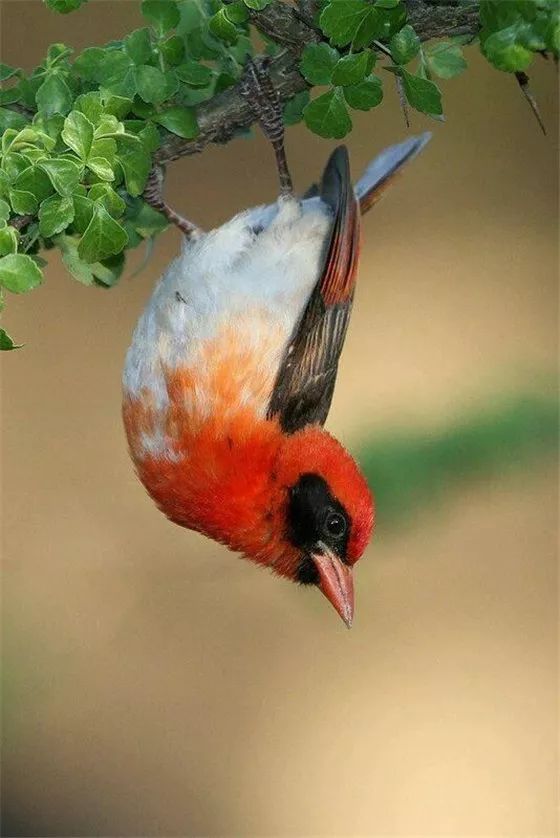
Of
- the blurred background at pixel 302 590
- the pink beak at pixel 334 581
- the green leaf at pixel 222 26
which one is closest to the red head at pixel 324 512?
the pink beak at pixel 334 581

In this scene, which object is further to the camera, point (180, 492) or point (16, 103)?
point (180, 492)

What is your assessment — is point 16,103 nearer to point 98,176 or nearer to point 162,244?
point 98,176

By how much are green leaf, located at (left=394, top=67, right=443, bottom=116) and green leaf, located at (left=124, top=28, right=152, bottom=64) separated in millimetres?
410

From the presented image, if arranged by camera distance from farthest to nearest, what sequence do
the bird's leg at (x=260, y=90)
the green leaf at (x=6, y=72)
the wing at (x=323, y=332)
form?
the wing at (x=323, y=332) < the bird's leg at (x=260, y=90) < the green leaf at (x=6, y=72)

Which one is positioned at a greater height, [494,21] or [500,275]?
[494,21]

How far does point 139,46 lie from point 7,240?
1.38 feet

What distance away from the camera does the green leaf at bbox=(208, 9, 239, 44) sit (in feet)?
5.45

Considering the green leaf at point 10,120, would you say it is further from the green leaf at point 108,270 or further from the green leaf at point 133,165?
the green leaf at point 108,270

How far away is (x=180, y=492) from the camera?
241cm

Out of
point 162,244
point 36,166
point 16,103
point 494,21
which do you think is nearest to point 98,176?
point 36,166

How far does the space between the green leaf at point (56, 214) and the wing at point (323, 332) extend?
3.00ft

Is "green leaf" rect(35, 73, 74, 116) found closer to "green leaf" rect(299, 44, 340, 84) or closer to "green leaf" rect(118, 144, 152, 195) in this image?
"green leaf" rect(118, 144, 152, 195)

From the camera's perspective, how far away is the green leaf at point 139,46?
1789mm

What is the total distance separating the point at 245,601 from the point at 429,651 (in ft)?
2.49
